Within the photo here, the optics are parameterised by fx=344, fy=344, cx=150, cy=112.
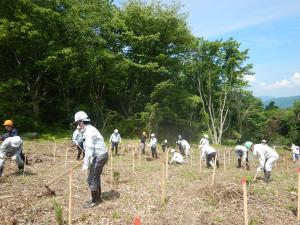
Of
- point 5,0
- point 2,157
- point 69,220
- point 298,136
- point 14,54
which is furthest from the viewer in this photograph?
point 298,136

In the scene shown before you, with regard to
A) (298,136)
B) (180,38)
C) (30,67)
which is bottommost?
(298,136)

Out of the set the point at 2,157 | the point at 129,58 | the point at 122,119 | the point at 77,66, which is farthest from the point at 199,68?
the point at 2,157

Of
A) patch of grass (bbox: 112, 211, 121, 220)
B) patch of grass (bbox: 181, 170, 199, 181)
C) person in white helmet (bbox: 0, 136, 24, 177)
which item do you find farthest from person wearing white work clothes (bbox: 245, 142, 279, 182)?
person in white helmet (bbox: 0, 136, 24, 177)

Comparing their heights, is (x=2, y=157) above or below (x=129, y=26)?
below

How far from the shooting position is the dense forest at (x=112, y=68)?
89.4 feet

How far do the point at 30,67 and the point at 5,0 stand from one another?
224 inches

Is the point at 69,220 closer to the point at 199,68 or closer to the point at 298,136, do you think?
the point at 199,68

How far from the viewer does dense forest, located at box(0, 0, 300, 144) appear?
27234 millimetres

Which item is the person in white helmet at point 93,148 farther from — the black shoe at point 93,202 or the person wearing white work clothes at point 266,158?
the person wearing white work clothes at point 266,158

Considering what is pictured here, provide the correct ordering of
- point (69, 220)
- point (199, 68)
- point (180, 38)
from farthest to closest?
point (199, 68) < point (180, 38) < point (69, 220)

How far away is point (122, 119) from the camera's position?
3494cm

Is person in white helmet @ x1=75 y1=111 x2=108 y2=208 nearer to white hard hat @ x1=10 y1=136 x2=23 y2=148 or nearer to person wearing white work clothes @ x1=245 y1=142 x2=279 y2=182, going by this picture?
white hard hat @ x1=10 y1=136 x2=23 y2=148

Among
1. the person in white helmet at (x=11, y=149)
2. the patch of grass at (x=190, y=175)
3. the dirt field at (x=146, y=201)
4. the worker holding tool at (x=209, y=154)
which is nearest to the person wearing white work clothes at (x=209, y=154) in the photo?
the worker holding tool at (x=209, y=154)

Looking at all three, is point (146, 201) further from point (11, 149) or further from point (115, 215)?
point (11, 149)
